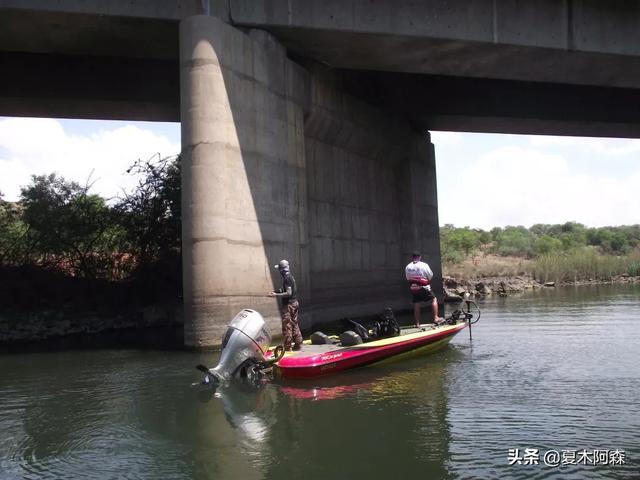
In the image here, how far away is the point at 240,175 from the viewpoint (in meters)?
13.6

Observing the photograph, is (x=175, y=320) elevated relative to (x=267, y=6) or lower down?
lower down

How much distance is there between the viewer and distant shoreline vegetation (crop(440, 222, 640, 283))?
42.9 meters

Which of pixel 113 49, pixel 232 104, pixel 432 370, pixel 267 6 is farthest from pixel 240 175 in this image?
pixel 432 370

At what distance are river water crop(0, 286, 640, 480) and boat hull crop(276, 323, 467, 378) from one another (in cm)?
19

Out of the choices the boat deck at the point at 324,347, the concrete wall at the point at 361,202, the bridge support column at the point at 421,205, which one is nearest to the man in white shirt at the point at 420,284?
the boat deck at the point at 324,347

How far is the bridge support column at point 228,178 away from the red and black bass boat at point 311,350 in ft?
9.97

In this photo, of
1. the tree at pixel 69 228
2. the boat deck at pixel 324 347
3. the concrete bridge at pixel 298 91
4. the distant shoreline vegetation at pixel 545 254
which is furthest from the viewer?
the distant shoreline vegetation at pixel 545 254

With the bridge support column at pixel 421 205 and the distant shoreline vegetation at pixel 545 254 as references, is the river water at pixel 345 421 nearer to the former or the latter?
the bridge support column at pixel 421 205

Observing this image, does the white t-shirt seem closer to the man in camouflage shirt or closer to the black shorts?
the black shorts

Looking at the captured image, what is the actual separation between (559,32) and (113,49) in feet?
38.6

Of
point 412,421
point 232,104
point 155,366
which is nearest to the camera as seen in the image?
point 412,421

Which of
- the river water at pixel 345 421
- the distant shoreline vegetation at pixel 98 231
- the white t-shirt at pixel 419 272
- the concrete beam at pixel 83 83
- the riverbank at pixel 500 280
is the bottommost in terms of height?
the river water at pixel 345 421

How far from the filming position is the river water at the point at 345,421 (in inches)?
208

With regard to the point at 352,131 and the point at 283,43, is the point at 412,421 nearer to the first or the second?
the point at 283,43
